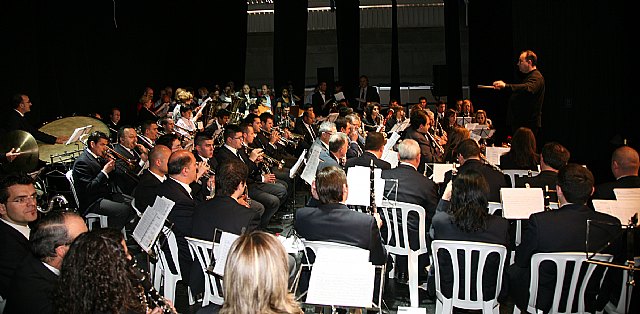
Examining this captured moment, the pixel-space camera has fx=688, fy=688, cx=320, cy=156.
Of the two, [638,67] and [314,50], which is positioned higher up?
[314,50]

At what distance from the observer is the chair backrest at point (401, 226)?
5840mm

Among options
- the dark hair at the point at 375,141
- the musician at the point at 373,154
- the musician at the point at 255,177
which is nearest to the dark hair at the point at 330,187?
the musician at the point at 373,154

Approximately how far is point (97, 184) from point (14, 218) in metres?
2.22

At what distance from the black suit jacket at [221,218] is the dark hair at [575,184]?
2.13 metres

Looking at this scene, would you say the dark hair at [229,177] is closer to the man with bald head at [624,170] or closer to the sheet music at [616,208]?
the sheet music at [616,208]

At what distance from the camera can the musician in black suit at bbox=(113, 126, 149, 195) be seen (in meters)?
7.59

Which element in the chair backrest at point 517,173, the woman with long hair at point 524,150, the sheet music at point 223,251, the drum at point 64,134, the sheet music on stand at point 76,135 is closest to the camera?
the sheet music at point 223,251

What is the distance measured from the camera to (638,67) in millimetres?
8523

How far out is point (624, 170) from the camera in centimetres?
554

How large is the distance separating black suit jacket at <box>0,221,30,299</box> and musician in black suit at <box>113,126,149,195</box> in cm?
308

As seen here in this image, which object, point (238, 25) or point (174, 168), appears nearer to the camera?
point (174, 168)

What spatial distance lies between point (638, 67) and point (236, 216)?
6010mm

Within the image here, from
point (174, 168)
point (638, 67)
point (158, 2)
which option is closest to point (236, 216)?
point (174, 168)

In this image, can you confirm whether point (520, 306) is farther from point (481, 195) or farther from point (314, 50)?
point (314, 50)
